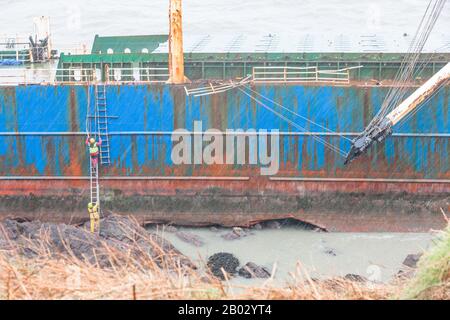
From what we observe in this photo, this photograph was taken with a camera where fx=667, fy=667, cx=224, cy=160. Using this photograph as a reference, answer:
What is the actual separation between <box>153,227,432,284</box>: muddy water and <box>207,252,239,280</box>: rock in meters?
0.43

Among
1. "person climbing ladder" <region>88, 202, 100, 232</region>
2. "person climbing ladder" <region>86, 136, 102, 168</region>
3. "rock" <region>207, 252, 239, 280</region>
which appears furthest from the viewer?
"person climbing ladder" <region>86, 136, 102, 168</region>

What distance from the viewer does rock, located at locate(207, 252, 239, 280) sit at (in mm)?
16422

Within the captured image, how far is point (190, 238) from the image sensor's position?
19469mm

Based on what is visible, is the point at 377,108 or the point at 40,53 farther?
the point at 40,53

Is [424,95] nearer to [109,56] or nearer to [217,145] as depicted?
[217,145]

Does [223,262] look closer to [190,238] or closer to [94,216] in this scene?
[190,238]

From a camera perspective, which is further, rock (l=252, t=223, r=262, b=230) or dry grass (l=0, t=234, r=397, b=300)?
rock (l=252, t=223, r=262, b=230)

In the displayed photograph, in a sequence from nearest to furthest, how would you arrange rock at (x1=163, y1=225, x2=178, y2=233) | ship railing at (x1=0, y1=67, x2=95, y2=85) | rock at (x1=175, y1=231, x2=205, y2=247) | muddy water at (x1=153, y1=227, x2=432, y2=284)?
muddy water at (x1=153, y1=227, x2=432, y2=284)
rock at (x1=175, y1=231, x2=205, y2=247)
rock at (x1=163, y1=225, x2=178, y2=233)
ship railing at (x1=0, y1=67, x2=95, y2=85)

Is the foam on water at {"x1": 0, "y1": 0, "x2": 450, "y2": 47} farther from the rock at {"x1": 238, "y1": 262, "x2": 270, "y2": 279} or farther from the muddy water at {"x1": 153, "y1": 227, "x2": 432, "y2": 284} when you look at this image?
the rock at {"x1": 238, "y1": 262, "x2": 270, "y2": 279}

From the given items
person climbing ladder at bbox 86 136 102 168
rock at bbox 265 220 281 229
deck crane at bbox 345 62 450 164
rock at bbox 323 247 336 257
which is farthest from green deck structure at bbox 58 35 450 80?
rock at bbox 323 247 336 257

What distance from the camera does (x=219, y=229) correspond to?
67.3ft

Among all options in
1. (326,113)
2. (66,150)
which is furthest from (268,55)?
(66,150)

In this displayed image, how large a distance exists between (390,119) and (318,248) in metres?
4.20
